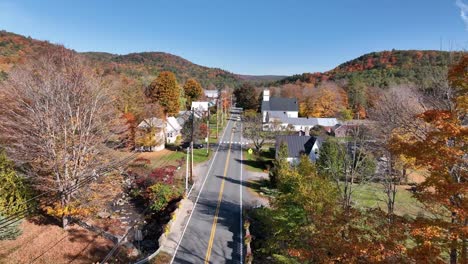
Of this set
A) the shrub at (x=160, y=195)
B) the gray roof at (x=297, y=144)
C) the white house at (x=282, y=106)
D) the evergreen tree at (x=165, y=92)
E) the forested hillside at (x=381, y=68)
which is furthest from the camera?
the forested hillside at (x=381, y=68)

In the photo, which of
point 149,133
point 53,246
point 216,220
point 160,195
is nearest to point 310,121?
point 149,133

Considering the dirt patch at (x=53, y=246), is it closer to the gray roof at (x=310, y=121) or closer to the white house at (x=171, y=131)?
the white house at (x=171, y=131)

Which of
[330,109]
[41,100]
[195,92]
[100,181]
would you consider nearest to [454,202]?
[100,181]

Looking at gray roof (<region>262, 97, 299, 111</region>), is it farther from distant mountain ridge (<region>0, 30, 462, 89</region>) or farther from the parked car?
the parked car

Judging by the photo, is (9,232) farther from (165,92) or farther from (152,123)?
(165,92)

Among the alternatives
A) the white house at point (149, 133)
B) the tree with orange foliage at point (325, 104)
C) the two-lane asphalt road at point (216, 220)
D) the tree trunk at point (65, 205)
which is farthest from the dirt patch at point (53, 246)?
the tree with orange foliage at point (325, 104)

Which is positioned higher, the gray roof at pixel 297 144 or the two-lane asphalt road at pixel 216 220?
the gray roof at pixel 297 144
